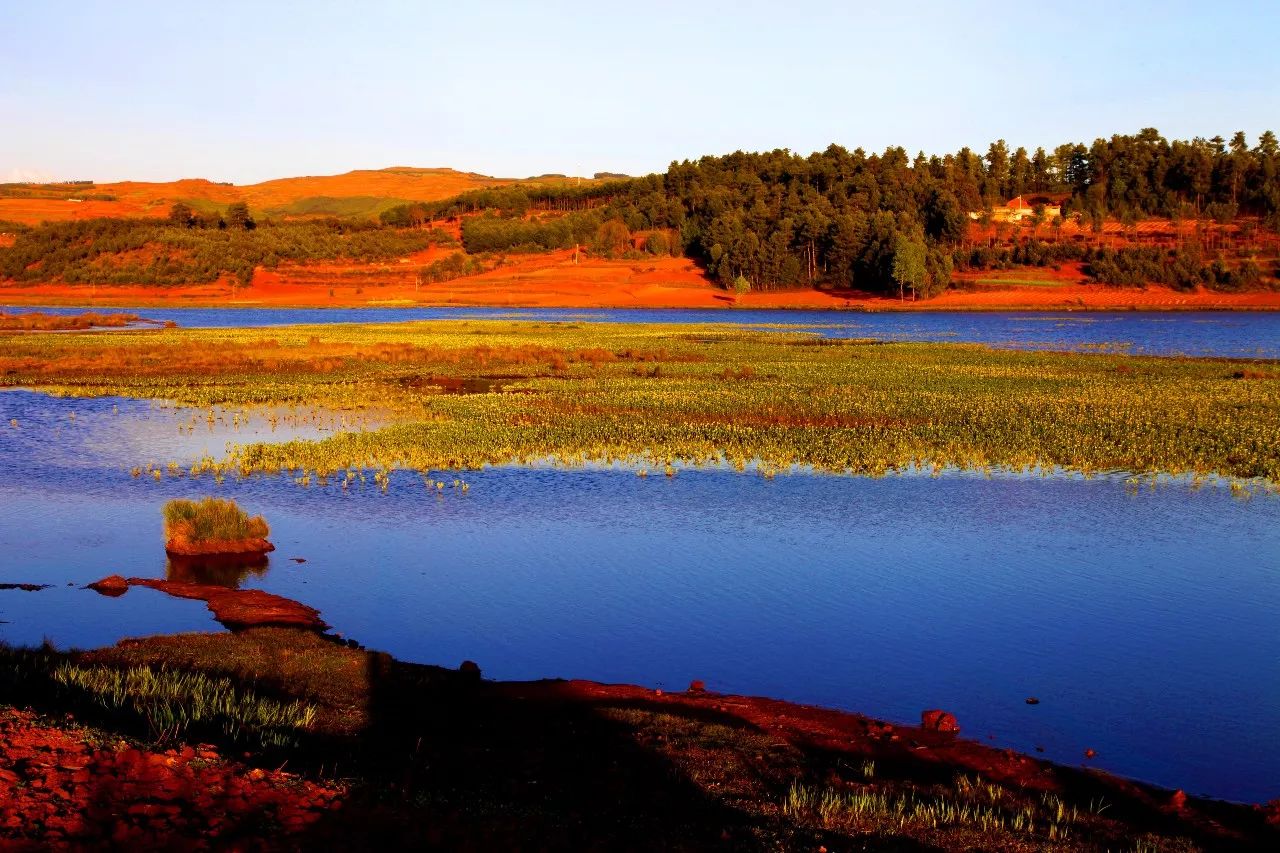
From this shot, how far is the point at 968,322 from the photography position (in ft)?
325

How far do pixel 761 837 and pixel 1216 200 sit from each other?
181 metres

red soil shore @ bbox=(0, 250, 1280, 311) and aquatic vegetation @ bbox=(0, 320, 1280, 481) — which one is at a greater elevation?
red soil shore @ bbox=(0, 250, 1280, 311)

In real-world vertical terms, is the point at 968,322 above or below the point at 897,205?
below

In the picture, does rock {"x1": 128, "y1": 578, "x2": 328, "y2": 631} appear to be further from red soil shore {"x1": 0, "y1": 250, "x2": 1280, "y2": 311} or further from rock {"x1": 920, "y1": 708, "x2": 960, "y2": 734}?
red soil shore {"x1": 0, "y1": 250, "x2": 1280, "y2": 311}

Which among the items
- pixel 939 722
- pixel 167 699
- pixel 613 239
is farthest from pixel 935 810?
pixel 613 239

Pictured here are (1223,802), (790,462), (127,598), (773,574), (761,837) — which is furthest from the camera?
(790,462)

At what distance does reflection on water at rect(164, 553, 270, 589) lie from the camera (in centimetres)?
1759

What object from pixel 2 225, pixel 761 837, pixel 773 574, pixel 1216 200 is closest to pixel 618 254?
pixel 1216 200

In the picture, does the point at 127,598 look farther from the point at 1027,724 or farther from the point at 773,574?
the point at 1027,724

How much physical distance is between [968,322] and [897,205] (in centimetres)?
5345

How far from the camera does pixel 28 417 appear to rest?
3603cm

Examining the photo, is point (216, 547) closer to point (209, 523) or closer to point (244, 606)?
point (209, 523)

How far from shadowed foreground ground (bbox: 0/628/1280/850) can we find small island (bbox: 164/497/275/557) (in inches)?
266

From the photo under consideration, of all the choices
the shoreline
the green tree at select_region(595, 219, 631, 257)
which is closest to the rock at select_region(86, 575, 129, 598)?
the shoreline
